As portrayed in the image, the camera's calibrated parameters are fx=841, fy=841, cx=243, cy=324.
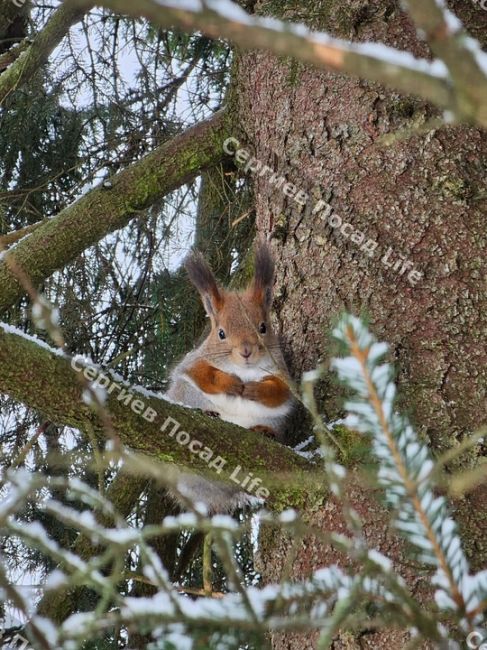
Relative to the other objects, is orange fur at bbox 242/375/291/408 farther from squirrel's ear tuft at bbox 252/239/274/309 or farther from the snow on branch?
the snow on branch

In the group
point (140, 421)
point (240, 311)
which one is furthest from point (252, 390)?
point (140, 421)

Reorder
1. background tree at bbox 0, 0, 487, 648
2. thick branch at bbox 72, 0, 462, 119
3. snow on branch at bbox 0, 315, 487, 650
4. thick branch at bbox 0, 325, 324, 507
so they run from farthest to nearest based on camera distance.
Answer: background tree at bbox 0, 0, 487, 648 < thick branch at bbox 0, 325, 324, 507 < snow on branch at bbox 0, 315, 487, 650 < thick branch at bbox 72, 0, 462, 119

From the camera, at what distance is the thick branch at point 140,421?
1.25m

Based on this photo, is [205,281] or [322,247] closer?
[322,247]

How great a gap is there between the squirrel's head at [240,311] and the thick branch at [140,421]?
525 mm

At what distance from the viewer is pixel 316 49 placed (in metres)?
0.45

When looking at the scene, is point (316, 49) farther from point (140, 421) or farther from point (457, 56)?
point (140, 421)

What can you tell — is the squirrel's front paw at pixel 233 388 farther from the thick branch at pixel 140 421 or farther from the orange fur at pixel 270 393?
the thick branch at pixel 140 421

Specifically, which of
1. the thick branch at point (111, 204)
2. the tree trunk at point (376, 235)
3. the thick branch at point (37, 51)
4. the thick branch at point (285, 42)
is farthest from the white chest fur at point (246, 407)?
the thick branch at point (285, 42)

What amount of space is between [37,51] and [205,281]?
2.29ft

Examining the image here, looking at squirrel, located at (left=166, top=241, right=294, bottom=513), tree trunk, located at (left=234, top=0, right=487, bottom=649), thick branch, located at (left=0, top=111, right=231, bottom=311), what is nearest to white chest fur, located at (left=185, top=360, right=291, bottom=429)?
squirrel, located at (left=166, top=241, right=294, bottom=513)

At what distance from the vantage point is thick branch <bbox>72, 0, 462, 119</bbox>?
1.31 ft

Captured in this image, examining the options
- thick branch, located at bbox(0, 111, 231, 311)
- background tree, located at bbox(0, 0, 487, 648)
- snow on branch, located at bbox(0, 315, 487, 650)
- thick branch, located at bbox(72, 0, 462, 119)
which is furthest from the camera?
thick branch, located at bbox(0, 111, 231, 311)

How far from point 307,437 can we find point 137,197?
68 cm
